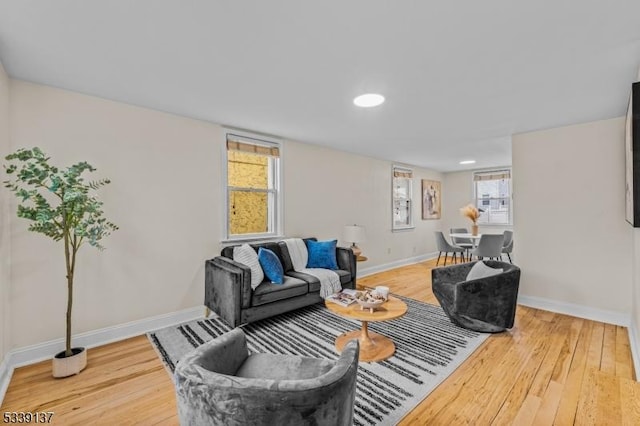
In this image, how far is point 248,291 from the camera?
9.90ft

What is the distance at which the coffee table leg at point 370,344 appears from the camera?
2555 mm

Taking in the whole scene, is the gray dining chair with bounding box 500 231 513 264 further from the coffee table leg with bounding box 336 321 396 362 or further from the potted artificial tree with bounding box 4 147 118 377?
the potted artificial tree with bounding box 4 147 118 377

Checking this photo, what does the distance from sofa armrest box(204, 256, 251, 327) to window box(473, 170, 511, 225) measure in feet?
21.2

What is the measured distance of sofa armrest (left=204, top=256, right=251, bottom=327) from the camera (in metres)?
2.97

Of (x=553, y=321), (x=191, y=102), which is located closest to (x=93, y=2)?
(x=191, y=102)

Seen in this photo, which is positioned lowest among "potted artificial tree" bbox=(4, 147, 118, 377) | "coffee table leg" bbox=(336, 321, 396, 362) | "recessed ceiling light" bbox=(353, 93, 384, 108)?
"coffee table leg" bbox=(336, 321, 396, 362)

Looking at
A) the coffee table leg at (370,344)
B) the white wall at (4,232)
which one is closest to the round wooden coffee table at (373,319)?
the coffee table leg at (370,344)

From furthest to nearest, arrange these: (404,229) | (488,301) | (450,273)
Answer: (404,229), (450,273), (488,301)

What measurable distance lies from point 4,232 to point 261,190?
2.55 metres

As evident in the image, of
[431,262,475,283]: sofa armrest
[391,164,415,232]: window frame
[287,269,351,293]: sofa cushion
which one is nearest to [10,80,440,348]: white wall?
[287,269,351,293]: sofa cushion

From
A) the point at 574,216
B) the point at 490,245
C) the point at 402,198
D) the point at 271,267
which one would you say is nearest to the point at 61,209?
the point at 271,267

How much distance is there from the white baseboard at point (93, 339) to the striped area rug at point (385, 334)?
13 cm

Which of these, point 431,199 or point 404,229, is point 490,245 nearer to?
point 404,229

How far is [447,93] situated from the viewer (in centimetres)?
271
